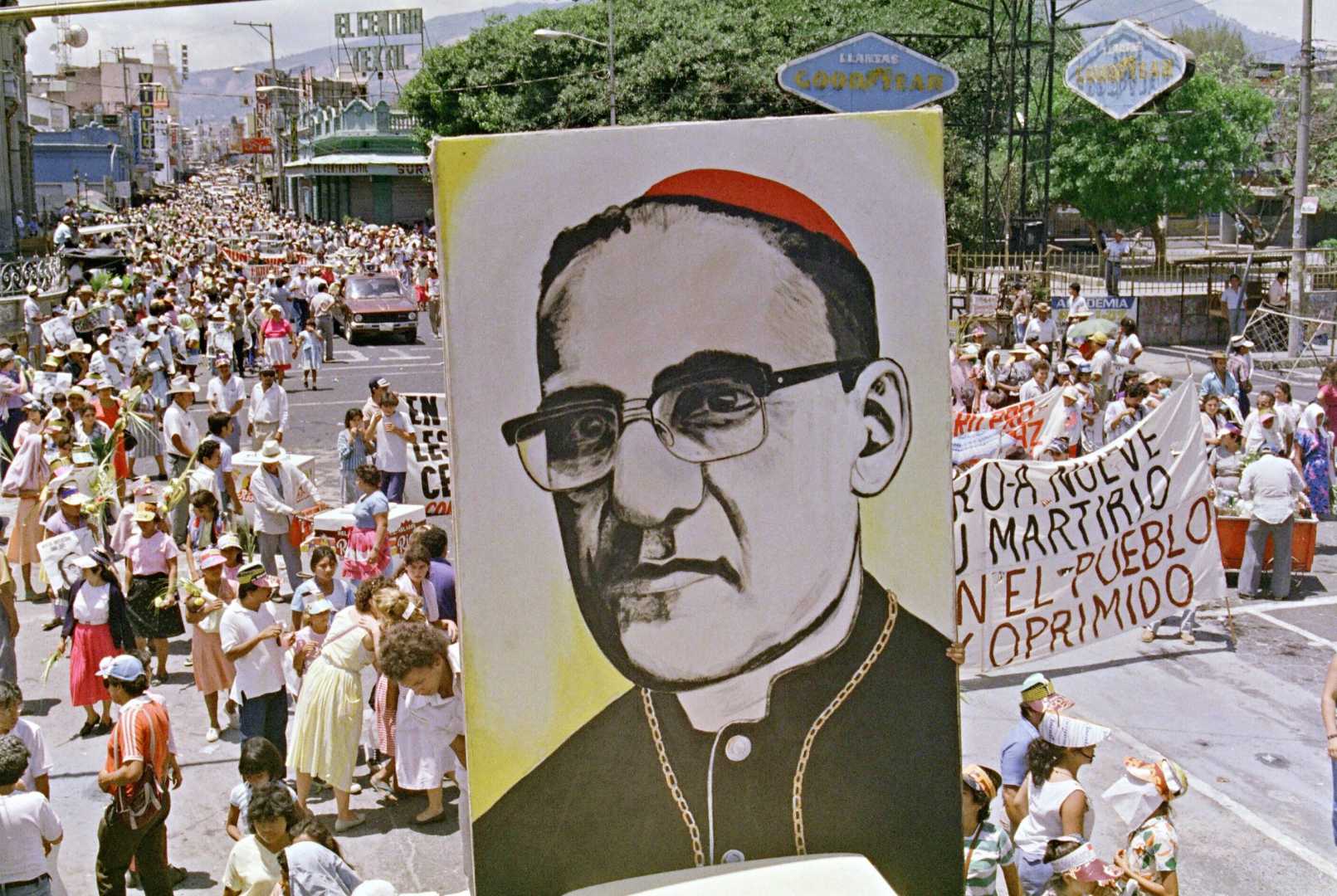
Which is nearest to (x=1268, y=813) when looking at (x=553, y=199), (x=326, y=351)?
(x=553, y=199)

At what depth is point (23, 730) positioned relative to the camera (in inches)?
268

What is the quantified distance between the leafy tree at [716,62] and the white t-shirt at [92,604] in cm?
3530

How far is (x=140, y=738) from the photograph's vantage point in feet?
22.1

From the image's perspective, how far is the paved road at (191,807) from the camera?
755cm

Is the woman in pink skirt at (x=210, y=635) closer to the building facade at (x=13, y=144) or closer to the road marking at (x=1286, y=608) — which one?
the road marking at (x=1286, y=608)

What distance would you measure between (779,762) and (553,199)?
1913 mm

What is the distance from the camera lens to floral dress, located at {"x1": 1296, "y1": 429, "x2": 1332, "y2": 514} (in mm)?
13734

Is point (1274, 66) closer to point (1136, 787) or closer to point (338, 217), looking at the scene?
point (338, 217)

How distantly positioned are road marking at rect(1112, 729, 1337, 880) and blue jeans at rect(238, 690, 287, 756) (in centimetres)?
527

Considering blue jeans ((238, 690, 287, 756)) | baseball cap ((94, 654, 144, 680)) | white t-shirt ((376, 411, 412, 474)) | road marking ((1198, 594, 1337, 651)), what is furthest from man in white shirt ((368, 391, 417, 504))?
road marking ((1198, 594, 1337, 651))

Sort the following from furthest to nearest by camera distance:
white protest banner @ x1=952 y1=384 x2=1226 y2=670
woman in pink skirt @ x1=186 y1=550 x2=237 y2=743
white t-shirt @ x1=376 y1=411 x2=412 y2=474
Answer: white t-shirt @ x1=376 y1=411 x2=412 y2=474, white protest banner @ x1=952 y1=384 x2=1226 y2=670, woman in pink skirt @ x1=186 y1=550 x2=237 y2=743

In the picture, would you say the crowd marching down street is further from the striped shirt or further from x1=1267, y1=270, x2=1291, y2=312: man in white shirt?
x1=1267, y1=270, x2=1291, y2=312: man in white shirt

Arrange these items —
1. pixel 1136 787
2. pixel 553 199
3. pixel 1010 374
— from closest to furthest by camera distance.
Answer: pixel 553 199, pixel 1136 787, pixel 1010 374

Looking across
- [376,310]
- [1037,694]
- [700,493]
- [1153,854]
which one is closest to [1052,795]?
[1153,854]
